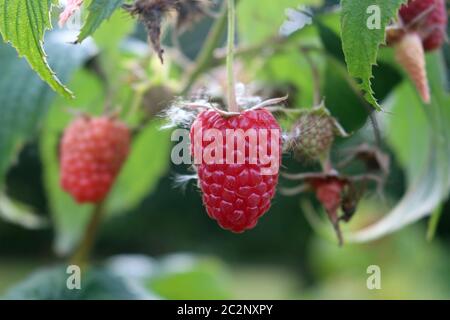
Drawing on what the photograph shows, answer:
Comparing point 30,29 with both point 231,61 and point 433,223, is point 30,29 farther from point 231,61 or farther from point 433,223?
point 433,223

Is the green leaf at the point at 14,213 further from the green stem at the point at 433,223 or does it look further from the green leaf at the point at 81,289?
the green stem at the point at 433,223

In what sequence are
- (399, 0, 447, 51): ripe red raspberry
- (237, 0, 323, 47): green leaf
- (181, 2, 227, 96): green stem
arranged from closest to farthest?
(399, 0, 447, 51): ripe red raspberry, (181, 2, 227, 96): green stem, (237, 0, 323, 47): green leaf

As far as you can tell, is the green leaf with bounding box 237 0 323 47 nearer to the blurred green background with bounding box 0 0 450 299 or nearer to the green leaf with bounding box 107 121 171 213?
the blurred green background with bounding box 0 0 450 299

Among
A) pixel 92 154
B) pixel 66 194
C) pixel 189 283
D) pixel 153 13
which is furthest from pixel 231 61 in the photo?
pixel 189 283

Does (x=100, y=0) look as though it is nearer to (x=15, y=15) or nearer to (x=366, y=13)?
(x=15, y=15)

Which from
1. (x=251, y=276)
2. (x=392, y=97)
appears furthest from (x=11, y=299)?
(x=251, y=276)

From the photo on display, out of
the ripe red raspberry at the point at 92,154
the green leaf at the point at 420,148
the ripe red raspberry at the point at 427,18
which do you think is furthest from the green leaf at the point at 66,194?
the ripe red raspberry at the point at 427,18

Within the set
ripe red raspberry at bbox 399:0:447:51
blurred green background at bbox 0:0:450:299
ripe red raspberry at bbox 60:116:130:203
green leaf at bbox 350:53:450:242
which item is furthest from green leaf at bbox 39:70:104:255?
ripe red raspberry at bbox 399:0:447:51
